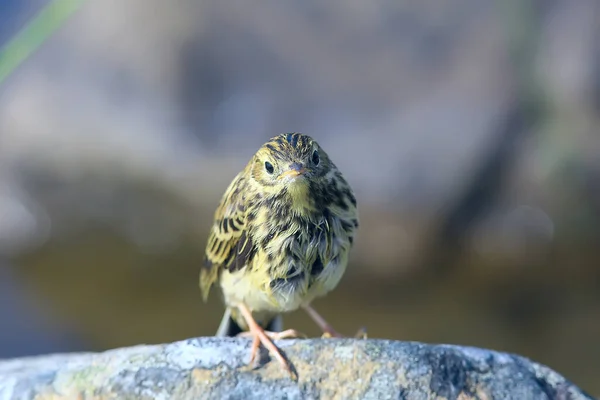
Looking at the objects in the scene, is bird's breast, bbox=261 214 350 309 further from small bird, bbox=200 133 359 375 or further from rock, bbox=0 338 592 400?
rock, bbox=0 338 592 400

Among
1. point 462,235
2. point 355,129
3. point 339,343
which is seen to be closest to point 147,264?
point 355,129

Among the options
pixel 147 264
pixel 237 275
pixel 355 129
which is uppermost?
pixel 355 129

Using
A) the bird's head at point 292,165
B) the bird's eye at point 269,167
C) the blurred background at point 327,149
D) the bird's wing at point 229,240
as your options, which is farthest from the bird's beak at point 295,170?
the blurred background at point 327,149

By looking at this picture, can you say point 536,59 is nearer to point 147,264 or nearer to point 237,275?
point 147,264

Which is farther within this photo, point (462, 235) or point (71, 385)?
point (462, 235)

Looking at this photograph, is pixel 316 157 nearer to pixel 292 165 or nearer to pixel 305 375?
pixel 292 165

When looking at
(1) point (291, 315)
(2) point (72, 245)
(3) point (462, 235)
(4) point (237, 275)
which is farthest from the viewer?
(2) point (72, 245)

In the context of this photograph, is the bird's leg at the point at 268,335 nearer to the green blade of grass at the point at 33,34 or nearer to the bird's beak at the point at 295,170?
the bird's beak at the point at 295,170

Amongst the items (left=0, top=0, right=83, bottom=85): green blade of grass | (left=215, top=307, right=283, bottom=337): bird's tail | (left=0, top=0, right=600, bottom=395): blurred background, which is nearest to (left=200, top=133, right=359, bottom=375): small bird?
(left=215, top=307, right=283, bottom=337): bird's tail
